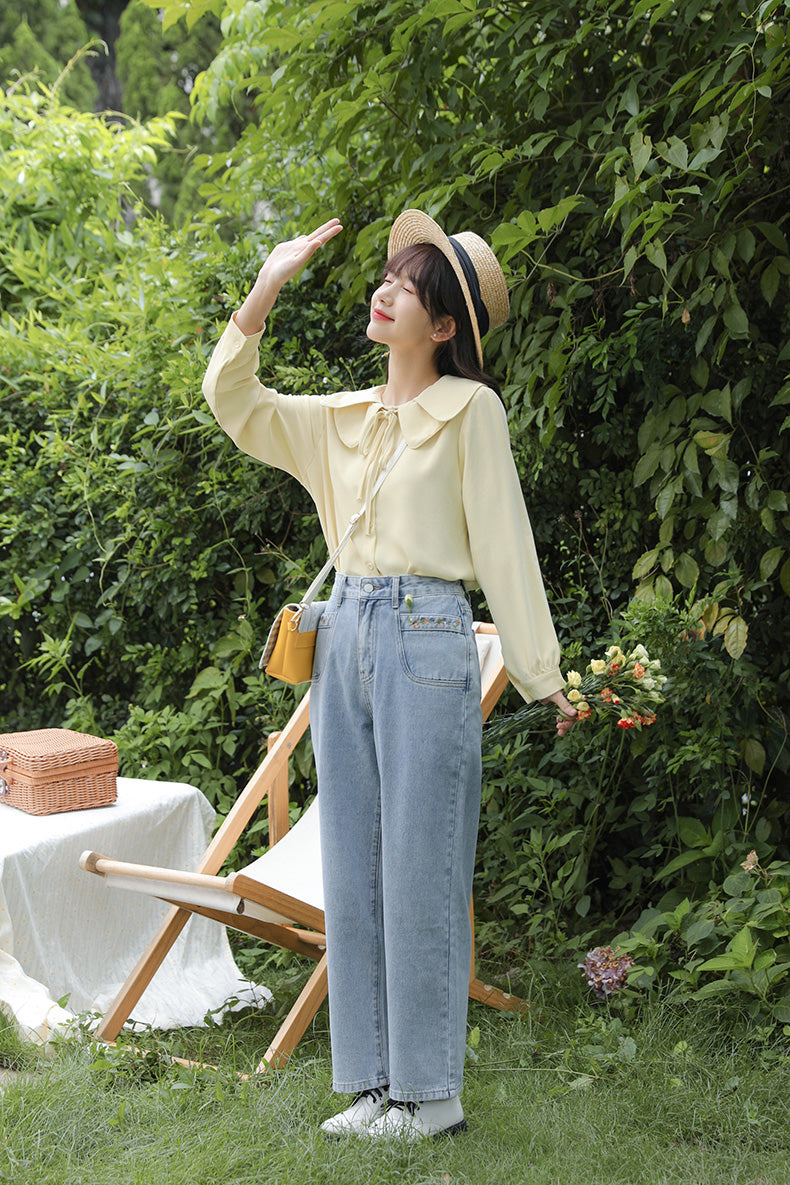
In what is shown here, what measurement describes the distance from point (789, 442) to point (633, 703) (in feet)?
3.24

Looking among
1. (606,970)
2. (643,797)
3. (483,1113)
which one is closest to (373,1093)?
(483,1113)

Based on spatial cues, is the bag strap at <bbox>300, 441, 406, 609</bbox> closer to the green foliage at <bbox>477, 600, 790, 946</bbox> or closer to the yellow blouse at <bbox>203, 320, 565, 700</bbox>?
the yellow blouse at <bbox>203, 320, 565, 700</bbox>

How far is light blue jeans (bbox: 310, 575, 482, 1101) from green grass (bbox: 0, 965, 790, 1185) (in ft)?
0.51

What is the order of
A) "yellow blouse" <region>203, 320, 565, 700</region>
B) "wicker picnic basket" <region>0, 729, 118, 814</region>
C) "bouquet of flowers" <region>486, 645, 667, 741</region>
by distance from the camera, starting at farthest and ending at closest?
"wicker picnic basket" <region>0, 729, 118, 814</region>
"bouquet of flowers" <region>486, 645, 667, 741</region>
"yellow blouse" <region>203, 320, 565, 700</region>

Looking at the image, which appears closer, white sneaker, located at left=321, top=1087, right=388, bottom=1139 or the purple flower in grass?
white sneaker, located at left=321, top=1087, right=388, bottom=1139

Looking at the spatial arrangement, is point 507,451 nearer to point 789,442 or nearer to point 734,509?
point 734,509

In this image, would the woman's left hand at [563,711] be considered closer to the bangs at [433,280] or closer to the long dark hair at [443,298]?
the long dark hair at [443,298]

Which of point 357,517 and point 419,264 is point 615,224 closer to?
point 419,264

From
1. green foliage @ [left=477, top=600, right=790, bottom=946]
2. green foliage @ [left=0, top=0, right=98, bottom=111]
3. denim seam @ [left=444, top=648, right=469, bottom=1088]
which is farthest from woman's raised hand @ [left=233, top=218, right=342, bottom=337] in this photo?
green foliage @ [left=0, top=0, right=98, bottom=111]

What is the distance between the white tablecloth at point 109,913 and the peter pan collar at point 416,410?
130 cm

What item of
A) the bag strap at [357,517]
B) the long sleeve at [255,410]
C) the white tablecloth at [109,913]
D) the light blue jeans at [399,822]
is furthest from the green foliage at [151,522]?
the light blue jeans at [399,822]

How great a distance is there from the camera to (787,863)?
9.49 feet

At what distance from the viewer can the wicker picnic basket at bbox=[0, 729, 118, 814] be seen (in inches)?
117

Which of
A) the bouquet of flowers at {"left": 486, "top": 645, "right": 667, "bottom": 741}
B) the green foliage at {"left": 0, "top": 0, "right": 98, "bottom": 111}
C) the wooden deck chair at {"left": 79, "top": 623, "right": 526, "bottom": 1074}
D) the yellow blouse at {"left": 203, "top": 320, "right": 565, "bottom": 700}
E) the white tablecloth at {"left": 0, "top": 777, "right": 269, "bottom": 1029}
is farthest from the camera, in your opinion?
the green foliage at {"left": 0, "top": 0, "right": 98, "bottom": 111}
